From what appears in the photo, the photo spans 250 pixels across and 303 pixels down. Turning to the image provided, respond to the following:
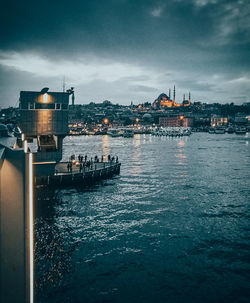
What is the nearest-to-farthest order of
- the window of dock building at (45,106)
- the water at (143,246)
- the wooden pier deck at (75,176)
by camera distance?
1. the water at (143,246)
2. the window of dock building at (45,106)
3. the wooden pier deck at (75,176)

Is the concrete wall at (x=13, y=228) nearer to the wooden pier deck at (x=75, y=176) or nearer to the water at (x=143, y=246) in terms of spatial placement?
the water at (x=143, y=246)

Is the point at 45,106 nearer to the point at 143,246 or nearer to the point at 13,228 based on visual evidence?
the point at 143,246

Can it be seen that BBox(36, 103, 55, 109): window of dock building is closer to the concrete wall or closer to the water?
the water

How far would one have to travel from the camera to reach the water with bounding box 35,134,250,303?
9586mm

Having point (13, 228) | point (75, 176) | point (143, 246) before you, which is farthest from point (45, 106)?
point (13, 228)

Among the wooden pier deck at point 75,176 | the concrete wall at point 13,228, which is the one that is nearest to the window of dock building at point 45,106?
the wooden pier deck at point 75,176

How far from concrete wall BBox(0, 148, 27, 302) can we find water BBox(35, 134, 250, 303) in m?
7.92

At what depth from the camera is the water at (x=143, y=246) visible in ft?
31.4

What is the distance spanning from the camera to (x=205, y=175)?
1217 inches

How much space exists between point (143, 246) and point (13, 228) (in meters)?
11.5

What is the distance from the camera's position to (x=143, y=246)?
12.8 meters

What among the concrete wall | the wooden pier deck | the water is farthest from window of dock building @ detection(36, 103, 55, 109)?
the concrete wall

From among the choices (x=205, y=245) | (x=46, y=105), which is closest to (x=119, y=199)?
(x=205, y=245)

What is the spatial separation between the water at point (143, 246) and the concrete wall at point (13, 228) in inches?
312
